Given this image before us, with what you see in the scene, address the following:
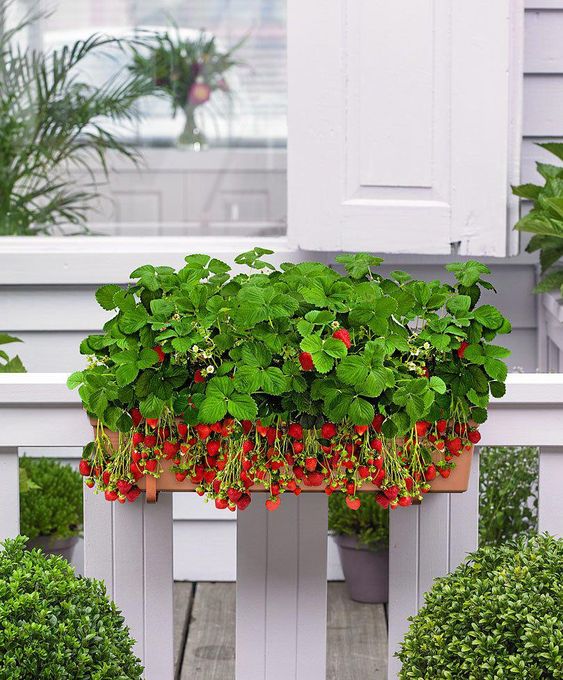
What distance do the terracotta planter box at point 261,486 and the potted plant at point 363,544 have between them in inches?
48.3

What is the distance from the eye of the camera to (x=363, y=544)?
2732mm

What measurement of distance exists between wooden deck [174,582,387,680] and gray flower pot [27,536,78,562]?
0.34 meters

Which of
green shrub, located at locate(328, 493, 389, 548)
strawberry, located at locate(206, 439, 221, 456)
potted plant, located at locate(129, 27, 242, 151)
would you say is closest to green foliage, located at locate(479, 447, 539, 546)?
green shrub, located at locate(328, 493, 389, 548)

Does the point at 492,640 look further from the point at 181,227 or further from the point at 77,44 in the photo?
the point at 77,44

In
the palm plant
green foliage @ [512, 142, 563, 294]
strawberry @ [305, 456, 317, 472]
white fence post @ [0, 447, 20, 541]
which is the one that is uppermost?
the palm plant

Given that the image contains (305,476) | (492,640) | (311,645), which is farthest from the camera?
(311,645)

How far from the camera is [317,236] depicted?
254cm

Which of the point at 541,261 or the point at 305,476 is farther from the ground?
the point at 541,261

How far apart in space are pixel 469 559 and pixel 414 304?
39cm

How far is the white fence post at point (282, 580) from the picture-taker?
1590mm

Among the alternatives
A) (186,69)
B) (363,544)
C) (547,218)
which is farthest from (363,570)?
(186,69)

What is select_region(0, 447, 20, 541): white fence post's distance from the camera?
1.60 m

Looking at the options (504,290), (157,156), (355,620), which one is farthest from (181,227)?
(355,620)

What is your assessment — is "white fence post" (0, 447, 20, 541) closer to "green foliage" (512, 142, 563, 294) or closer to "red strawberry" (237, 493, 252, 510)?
"red strawberry" (237, 493, 252, 510)
